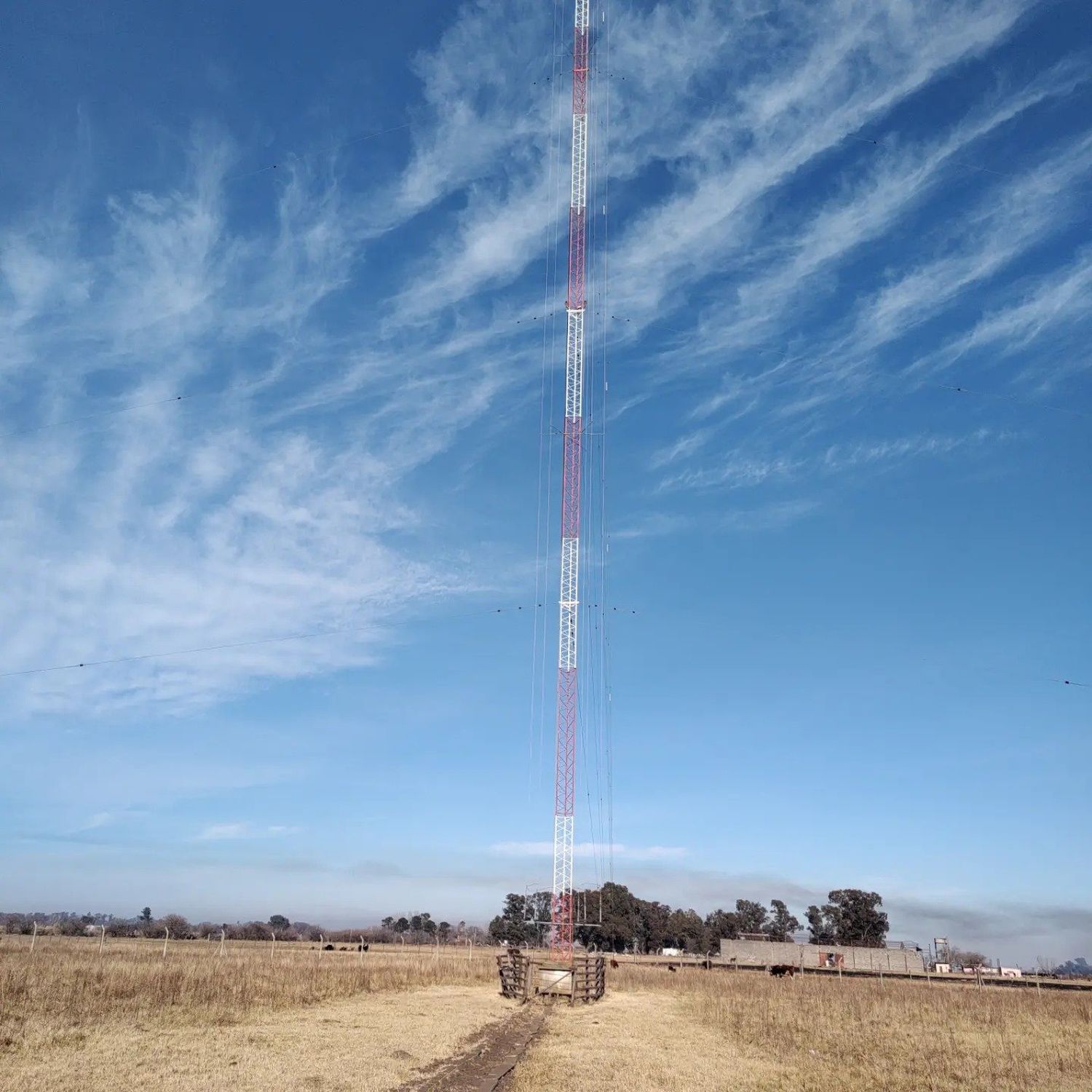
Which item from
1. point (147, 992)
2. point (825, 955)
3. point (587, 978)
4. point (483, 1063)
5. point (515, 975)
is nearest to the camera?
point (483, 1063)

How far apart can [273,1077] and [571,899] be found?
45.8 m

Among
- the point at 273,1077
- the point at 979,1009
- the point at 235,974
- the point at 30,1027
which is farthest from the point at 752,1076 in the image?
the point at 979,1009

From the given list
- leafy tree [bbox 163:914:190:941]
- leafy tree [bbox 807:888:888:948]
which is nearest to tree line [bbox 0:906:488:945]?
leafy tree [bbox 163:914:190:941]

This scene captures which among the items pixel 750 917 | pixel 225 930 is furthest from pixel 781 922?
pixel 225 930

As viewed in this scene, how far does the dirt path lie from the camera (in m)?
19.3

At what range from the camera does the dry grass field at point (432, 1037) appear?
771 inches

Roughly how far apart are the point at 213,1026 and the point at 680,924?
130951 millimetres

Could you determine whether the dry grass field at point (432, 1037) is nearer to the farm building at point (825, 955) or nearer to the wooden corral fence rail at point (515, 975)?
the wooden corral fence rail at point (515, 975)

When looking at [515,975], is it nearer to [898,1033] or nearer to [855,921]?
[898,1033]

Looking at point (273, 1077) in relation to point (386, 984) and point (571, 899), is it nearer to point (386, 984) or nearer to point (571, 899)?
point (386, 984)

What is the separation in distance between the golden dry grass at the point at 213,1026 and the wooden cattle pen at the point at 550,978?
3.26 m

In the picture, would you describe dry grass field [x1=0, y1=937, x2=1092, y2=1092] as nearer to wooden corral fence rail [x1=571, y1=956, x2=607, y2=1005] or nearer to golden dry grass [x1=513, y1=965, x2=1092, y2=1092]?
golden dry grass [x1=513, y1=965, x2=1092, y2=1092]

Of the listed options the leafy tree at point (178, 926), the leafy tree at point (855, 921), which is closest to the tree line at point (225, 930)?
the leafy tree at point (178, 926)

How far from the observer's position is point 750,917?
15225cm
